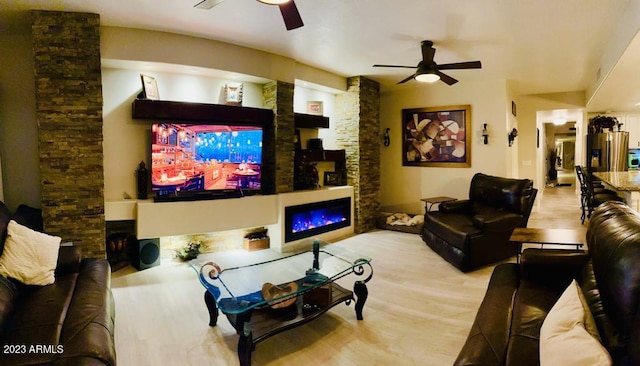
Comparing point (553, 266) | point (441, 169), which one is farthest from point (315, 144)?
point (553, 266)

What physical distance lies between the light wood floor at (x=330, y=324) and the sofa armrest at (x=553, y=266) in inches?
27.4

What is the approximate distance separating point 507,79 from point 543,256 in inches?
177

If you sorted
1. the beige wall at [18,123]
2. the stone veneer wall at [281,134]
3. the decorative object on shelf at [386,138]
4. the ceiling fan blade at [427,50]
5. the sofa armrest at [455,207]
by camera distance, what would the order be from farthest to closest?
1. the decorative object on shelf at [386,138]
2. the sofa armrest at [455,207]
3. the stone veneer wall at [281,134]
4. the ceiling fan blade at [427,50]
5. the beige wall at [18,123]

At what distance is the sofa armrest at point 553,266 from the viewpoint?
2.38m

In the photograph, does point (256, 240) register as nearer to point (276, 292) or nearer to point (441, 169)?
point (276, 292)

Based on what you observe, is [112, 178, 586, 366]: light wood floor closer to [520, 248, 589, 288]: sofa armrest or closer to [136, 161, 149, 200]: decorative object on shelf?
[520, 248, 589, 288]: sofa armrest

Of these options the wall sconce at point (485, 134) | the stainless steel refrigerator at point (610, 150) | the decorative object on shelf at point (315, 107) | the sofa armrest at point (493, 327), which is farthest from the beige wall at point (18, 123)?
the stainless steel refrigerator at point (610, 150)

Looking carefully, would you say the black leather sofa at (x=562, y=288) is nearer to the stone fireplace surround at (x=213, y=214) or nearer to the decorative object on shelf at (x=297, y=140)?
the stone fireplace surround at (x=213, y=214)

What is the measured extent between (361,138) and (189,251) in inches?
135

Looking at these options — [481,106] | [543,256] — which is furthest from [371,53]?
[543,256]

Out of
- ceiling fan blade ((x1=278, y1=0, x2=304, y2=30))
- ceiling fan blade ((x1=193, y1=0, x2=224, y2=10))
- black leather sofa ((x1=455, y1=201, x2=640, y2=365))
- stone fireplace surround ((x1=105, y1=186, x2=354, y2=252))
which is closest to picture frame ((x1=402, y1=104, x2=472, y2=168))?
stone fireplace surround ((x1=105, y1=186, x2=354, y2=252))

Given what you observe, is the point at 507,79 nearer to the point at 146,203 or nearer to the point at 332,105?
the point at 332,105

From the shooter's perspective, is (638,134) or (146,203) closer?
(146,203)

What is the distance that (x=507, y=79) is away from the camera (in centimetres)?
595
